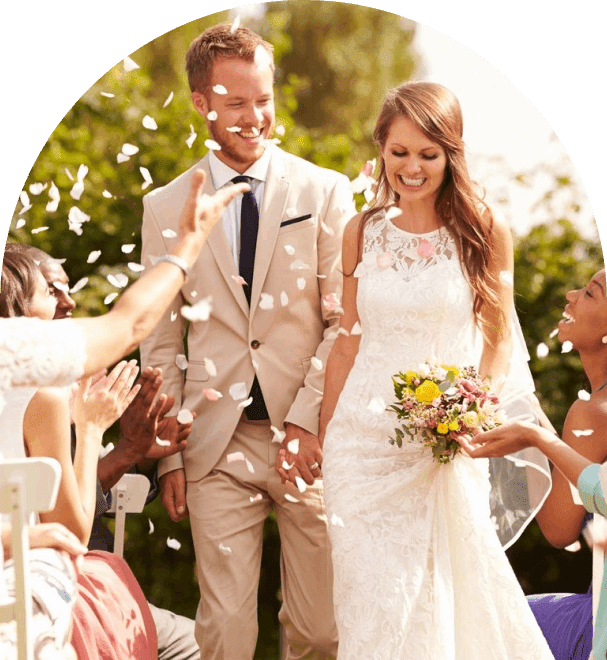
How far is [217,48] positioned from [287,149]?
0.51 m

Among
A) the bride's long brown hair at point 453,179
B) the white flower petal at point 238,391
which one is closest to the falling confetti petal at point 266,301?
the white flower petal at point 238,391

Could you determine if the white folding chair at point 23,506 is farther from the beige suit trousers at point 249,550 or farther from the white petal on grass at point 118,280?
the white petal on grass at point 118,280

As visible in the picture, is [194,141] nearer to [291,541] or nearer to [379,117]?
[379,117]

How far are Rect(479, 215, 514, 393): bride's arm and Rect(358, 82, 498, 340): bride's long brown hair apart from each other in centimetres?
2

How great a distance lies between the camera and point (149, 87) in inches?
208

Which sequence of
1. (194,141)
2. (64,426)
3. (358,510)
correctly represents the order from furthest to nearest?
1. (194,141)
2. (358,510)
3. (64,426)

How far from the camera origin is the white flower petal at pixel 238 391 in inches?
189

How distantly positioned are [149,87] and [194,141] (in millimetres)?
359

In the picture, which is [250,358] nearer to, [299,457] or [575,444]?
[299,457]

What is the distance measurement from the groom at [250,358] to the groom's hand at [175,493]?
28 mm

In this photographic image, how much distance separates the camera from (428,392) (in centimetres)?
436

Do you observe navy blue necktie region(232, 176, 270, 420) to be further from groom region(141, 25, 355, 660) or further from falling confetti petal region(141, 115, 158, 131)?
falling confetti petal region(141, 115, 158, 131)

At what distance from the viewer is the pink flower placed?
4.59 meters

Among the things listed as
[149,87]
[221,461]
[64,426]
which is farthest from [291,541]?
[149,87]
